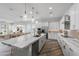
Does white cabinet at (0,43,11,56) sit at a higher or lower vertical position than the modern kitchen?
lower

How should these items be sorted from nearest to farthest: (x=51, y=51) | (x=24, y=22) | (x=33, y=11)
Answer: (x=24, y=22), (x=33, y=11), (x=51, y=51)

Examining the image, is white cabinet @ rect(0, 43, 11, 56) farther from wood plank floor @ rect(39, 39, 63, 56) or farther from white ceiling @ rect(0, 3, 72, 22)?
wood plank floor @ rect(39, 39, 63, 56)

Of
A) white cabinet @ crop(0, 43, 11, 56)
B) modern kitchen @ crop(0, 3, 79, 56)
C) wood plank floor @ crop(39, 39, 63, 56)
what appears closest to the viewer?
white cabinet @ crop(0, 43, 11, 56)

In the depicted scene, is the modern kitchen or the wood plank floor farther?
the wood plank floor

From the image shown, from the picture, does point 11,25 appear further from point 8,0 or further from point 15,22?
point 8,0

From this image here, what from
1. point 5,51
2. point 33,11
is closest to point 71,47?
point 5,51

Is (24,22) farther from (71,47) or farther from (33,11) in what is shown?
(71,47)

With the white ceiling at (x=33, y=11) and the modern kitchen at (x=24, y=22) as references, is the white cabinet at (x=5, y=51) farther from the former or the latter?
the white ceiling at (x=33, y=11)

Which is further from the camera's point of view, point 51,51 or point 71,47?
point 51,51

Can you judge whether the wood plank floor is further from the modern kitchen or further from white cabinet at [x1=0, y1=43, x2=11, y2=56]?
white cabinet at [x1=0, y1=43, x2=11, y2=56]

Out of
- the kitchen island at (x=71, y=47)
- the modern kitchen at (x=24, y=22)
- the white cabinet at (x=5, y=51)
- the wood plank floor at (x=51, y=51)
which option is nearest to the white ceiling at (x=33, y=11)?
the modern kitchen at (x=24, y=22)

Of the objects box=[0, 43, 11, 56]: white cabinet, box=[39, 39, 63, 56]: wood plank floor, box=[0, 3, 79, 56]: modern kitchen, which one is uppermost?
box=[0, 3, 79, 56]: modern kitchen

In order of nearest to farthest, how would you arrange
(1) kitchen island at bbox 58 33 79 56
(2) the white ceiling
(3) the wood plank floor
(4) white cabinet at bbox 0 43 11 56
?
(1) kitchen island at bbox 58 33 79 56, (4) white cabinet at bbox 0 43 11 56, (2) the white ceiling, (3) the wood plank floor

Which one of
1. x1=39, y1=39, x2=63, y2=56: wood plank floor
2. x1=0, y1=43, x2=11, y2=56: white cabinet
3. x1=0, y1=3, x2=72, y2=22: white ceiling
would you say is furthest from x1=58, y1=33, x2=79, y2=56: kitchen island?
x1=0, y1=43, x2=11, y2=56: white cabinet
